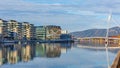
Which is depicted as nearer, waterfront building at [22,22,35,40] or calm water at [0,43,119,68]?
calm water at [0,43,119,68]

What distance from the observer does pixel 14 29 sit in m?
179

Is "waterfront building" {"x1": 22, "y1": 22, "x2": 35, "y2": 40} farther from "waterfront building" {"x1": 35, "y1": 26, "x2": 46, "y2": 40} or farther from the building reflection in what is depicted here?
the building reflection

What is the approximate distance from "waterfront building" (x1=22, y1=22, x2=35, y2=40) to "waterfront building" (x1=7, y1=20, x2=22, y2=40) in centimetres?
217

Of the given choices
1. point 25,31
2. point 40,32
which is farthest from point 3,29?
point 40,32

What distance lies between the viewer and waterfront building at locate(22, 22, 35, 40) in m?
185

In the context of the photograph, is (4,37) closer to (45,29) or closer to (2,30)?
(2,30)

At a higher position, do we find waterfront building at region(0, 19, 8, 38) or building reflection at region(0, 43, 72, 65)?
waterfront building at region(0, 19, 8, 38)

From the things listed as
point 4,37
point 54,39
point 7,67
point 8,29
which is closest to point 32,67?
point 7,67

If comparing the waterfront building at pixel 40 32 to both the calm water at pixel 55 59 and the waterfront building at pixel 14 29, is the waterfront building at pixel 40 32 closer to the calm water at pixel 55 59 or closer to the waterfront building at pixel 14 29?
the waterfront building at pixel 14 29

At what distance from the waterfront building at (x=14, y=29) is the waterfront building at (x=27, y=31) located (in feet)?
7.13

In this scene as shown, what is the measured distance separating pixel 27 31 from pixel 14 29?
9964 mm

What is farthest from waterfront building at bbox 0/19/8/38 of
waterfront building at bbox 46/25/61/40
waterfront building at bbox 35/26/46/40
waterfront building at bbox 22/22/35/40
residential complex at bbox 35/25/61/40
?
waterfront building at bbox 46/25/61/40

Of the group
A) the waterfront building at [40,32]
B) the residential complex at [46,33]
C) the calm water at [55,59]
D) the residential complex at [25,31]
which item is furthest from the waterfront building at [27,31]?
the calm water at [55,59]

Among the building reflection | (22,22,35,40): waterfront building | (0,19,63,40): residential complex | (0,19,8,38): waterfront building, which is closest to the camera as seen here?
the building reflection
